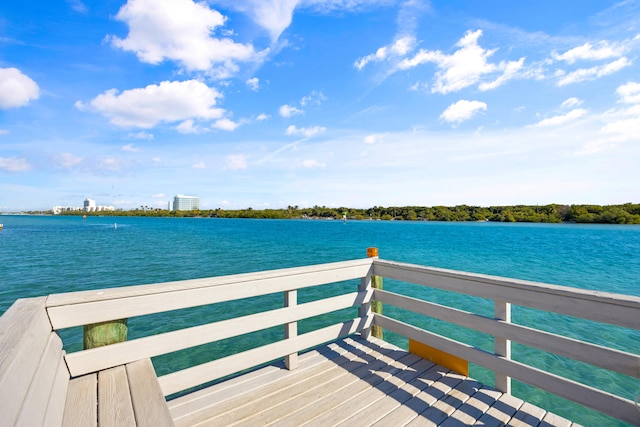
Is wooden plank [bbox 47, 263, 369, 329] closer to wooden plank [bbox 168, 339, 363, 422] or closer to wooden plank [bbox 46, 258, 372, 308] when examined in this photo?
wooden plank [bbox 46, 258, 372, 308]

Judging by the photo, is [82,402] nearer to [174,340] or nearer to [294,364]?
[174,340]

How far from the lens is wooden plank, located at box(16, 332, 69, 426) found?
739mm

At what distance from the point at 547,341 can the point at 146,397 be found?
96.9 inches

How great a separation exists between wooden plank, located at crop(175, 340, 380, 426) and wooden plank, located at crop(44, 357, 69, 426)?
75 cm

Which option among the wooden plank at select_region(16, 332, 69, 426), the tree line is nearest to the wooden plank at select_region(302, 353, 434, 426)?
the wooden plank at select_region(16, 332, 69, 426)

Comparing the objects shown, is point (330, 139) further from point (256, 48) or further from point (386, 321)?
point (386, 321)

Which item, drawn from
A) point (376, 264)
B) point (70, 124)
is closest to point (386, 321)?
point (376, 264)

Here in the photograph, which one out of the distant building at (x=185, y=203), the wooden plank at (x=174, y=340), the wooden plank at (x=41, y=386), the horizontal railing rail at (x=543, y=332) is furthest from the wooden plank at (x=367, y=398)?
the distant building at (x=185, y=203)

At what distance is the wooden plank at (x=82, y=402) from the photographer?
121 centimetres

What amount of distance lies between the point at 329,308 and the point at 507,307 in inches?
57.6

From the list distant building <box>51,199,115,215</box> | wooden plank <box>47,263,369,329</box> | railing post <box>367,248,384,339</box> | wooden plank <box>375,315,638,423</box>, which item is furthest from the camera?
distant building <box>51,199,115,215</box>

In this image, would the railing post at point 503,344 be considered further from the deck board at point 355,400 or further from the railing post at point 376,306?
the railing post at point 376,306

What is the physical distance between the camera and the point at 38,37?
739 cm

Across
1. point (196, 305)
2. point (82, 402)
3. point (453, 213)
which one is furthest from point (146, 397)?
point (453, 213)
